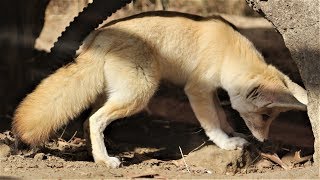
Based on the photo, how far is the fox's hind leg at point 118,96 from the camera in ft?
19.5

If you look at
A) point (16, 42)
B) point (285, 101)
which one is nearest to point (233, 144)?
point (285, 101)

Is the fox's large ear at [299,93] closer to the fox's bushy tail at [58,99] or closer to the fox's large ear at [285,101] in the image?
the fox's large ear at [285,101]

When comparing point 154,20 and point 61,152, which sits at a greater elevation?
point 154,20

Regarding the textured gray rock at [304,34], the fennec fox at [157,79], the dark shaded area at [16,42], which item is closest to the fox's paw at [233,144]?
the fennec fox at [157,79]

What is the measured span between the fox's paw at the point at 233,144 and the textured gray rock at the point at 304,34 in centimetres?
85

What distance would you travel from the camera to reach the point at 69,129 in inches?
290

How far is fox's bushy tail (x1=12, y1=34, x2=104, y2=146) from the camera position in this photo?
5.62m

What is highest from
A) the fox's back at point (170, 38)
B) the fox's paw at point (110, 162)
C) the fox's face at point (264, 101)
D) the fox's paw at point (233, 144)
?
the fox's back at point (170, 38)

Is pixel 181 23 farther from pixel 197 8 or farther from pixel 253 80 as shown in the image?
pixel 197 8

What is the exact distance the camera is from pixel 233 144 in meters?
6.49

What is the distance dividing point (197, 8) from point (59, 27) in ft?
7.74

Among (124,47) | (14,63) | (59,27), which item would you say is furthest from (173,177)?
(59,27)

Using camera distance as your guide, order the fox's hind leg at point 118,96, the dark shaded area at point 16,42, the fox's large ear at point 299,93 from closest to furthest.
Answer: the fox's hind leg at point 118,96, the fox's large ear at point 299,93, the dark shaded area at point 16,42

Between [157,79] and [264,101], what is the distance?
113 cm
